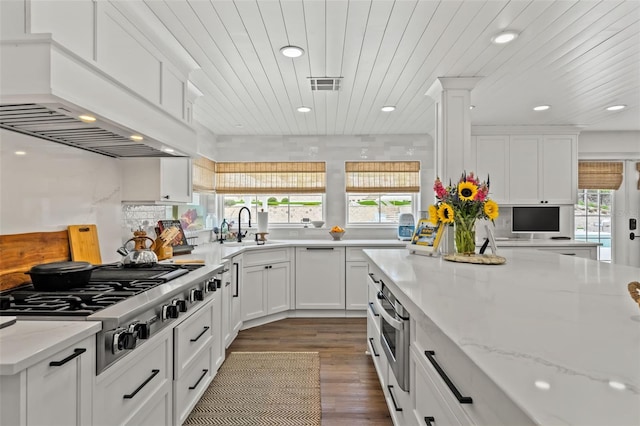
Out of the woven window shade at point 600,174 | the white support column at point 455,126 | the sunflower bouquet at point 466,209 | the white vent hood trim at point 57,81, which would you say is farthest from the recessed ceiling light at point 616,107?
the white vent hood trim at point 57,81

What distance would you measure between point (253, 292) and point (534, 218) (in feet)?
12.4

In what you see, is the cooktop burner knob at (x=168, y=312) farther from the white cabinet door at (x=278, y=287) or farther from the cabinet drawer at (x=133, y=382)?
the white cabinet door at (x=278, y=287)

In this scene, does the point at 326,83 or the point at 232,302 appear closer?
the point at 326,83

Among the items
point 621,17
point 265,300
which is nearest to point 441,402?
point 621,17

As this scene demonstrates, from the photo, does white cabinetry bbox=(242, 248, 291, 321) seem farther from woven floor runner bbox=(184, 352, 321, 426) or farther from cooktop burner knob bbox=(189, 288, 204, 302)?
cooktop burner knob bbox=(189, 288, 204, 302)

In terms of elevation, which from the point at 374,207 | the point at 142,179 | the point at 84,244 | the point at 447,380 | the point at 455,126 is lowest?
the point at 447,380

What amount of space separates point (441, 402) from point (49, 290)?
1684mm

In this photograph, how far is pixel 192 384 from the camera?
2.04 metres

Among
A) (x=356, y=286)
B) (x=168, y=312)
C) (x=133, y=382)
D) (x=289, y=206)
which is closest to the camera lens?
(x=133, y=382)

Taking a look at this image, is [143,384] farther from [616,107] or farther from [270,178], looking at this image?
[616,107]

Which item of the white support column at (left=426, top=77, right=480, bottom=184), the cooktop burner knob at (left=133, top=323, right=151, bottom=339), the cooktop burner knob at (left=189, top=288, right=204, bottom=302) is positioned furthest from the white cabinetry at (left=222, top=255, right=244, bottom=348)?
the white support column at (left=426, top=77, right=480, bottom=184)

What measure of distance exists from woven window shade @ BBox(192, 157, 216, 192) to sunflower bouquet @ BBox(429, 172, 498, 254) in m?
2.80

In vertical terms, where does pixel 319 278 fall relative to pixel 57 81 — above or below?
below

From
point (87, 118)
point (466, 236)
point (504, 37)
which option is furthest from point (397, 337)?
point (504, 37)
